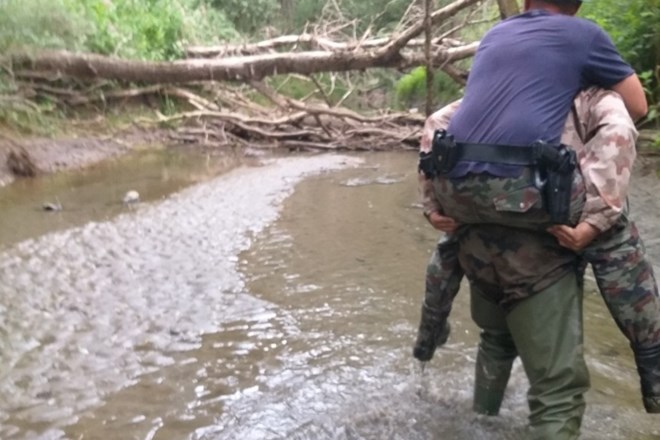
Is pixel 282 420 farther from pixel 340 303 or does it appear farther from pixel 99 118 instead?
pixel 99 118

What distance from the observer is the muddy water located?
324 cm

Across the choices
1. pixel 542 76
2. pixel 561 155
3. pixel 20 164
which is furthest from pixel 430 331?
pixel 20 164

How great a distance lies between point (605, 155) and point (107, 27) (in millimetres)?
11060

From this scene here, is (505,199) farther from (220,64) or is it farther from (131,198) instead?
(220,64)

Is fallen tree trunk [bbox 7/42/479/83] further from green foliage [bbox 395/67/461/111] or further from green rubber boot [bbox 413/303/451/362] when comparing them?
green rubber boot [bbox 413/303/451/362]

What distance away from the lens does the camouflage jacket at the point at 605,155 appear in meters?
2.49

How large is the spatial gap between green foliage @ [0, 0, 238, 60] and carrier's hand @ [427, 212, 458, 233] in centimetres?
888

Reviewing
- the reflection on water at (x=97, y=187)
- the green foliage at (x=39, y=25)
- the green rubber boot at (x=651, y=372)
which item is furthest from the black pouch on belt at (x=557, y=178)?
the green foliage at (x=39, y=25)

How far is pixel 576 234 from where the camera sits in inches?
98.7

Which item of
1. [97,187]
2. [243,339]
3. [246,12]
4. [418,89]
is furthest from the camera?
[246,12]

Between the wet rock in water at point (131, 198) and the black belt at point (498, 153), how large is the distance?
18.8ft

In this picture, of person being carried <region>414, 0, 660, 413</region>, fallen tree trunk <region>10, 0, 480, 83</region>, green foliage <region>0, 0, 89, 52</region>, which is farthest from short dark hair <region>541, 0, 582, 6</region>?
green foliage <region>0, 0, 89, 52</region>

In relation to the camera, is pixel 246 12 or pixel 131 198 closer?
pixel 131 198

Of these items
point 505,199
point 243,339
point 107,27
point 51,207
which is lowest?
point 51,207
